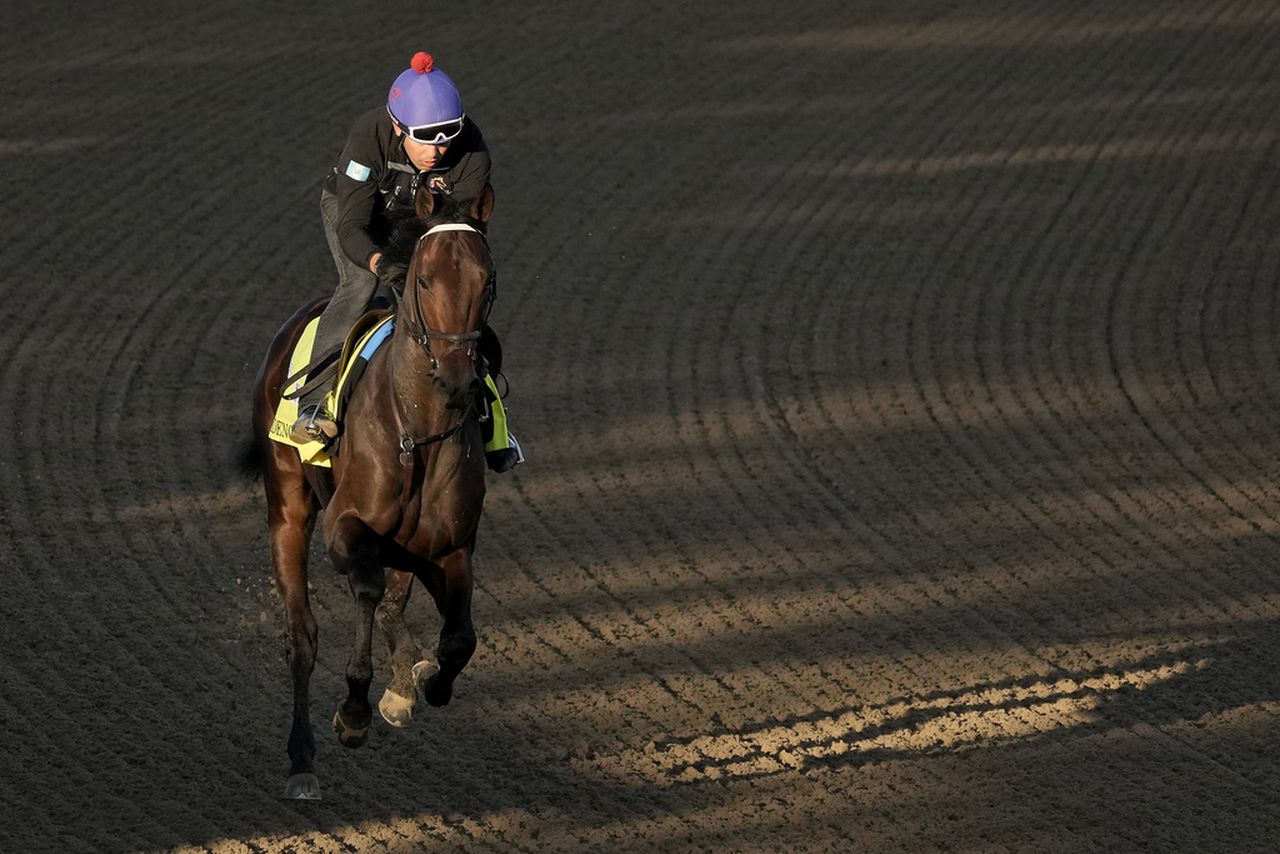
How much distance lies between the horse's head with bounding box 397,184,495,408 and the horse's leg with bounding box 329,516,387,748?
2.76ft

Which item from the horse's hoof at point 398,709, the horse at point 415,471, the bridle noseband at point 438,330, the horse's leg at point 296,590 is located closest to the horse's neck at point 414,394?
the horse at point 415,471

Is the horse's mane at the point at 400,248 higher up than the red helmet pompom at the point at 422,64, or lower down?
lower down

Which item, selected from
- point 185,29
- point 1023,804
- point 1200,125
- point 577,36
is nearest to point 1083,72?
point 1200,125

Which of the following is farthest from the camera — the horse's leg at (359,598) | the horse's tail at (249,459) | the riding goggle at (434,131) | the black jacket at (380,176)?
the horse's tail at (249,459)

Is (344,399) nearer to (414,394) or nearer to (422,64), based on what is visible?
(414,394)

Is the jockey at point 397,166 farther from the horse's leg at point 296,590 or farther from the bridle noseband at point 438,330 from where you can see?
the horse's leg at point 296,590

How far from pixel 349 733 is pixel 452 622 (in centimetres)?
66

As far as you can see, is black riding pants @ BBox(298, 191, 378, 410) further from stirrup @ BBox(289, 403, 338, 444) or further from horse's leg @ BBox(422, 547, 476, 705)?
horse's leg @ BBox(422, 547, 476, 705)

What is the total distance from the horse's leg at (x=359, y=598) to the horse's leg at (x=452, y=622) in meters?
0.27

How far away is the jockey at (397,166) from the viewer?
7047 millimetres

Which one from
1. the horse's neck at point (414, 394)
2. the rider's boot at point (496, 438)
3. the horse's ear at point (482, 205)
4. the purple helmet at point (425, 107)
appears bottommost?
the rider's boot at point (496, 438)

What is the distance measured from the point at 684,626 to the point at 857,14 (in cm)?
1411

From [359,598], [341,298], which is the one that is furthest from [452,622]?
[341,298]

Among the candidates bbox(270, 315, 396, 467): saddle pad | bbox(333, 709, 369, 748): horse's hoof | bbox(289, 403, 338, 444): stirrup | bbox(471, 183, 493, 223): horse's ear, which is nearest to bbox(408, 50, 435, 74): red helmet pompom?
bbox(471, 183, 493, 223): horse's ear
